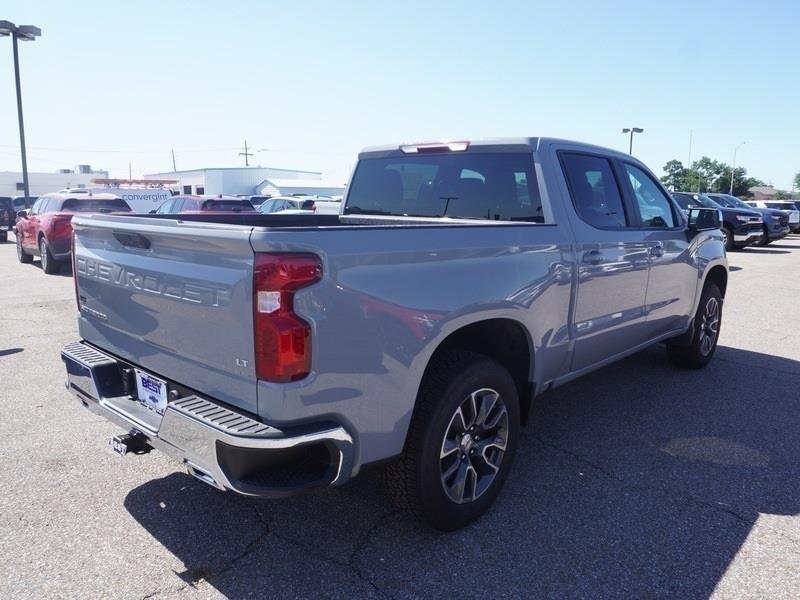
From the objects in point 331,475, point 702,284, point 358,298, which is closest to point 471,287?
point 358,298

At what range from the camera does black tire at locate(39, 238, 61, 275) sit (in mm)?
12688

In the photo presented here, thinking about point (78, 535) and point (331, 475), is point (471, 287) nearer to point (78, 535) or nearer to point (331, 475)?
point (331, 475)

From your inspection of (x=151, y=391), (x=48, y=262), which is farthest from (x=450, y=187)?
(x=48, y=262)

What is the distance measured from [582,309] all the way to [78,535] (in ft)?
9.71

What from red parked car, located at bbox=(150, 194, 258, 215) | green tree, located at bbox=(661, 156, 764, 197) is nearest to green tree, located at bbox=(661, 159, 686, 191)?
green tree, located at bbox=(661, 156, 764, 197)

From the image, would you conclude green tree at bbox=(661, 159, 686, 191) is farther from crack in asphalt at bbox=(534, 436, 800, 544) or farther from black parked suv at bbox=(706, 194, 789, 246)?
crack in asphalt at bbox=(534, 436, 800, 544)

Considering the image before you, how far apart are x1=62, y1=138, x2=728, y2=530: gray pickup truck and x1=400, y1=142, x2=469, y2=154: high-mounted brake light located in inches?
0.6

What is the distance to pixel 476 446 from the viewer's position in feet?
10.5

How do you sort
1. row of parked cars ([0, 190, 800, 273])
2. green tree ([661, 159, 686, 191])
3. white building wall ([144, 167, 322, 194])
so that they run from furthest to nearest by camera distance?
green tree ([661, 159, 686, 191]), white building wall ([144, 167, 322, 194]), row of parked cars ([0, 190, 800, 273])

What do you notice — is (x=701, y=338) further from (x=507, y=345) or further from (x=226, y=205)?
(x=226, y=205)

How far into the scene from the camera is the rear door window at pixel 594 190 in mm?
3961

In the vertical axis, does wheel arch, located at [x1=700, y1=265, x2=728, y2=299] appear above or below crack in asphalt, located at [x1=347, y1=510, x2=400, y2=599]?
above

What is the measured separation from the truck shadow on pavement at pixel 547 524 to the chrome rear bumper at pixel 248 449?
572 millimetres

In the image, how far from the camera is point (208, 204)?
48.1 ft
